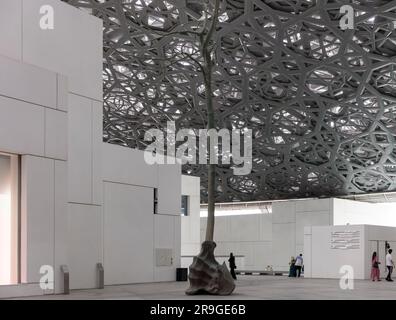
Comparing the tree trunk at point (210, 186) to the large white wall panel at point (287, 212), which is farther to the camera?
the large white wall panel at point (287, 212)

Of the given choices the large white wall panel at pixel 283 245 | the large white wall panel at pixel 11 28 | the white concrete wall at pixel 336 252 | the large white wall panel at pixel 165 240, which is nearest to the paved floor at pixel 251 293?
the large white wall panel at pixel 165 240

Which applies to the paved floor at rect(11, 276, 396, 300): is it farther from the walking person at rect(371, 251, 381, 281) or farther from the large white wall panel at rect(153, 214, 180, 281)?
the walking person at rect(371, 251, 381, 281)

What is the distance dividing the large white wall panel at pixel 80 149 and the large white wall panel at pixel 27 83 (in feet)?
7.20

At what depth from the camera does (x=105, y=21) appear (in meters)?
34.7

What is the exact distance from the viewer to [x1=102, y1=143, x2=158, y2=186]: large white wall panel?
937 inches

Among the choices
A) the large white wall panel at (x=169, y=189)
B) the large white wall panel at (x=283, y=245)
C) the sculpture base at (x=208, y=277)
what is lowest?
the large white wall panel at (x=283, y=245)

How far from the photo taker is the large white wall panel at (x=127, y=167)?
23.8 metres

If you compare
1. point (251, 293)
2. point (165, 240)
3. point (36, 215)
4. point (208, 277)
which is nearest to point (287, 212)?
point (165, 240)

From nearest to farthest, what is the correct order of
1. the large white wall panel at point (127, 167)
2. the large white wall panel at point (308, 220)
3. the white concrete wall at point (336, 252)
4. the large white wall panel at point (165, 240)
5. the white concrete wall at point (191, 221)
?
the large white wall panel at point (127, 167)
the large white wall panel at point (165, 240)
the white concrete wall at point (336, 252)
the white concrete wall at point (191, 221)
the large white wall panel at point (308, 220)

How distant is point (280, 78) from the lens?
3853cm

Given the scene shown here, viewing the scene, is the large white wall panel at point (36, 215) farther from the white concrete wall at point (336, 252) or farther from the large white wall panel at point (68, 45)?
the white concrete wall at point (336, 252)

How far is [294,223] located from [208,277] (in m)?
33.4

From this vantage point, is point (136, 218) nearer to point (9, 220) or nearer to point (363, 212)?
point (9, 220)

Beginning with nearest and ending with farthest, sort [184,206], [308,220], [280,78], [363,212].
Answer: [280,78]
[184,206]
[308,220]
[363,212]
